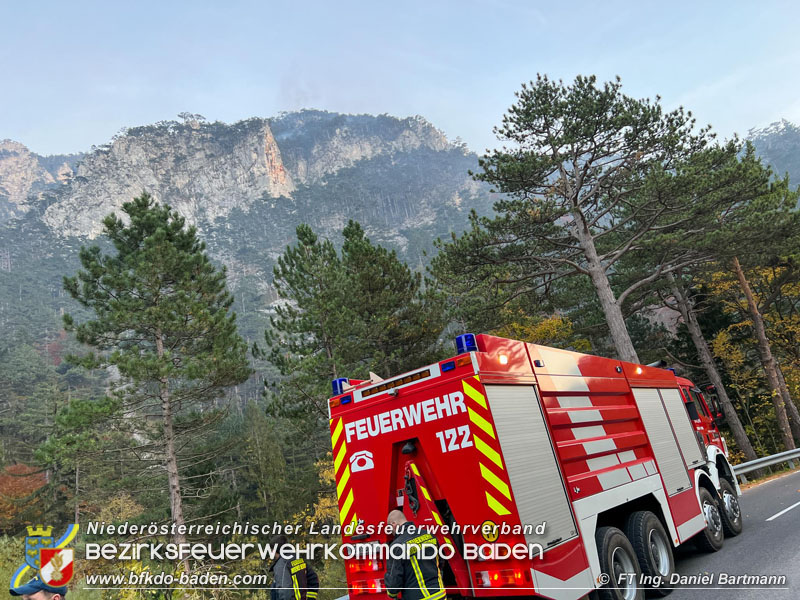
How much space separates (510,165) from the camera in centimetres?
1448

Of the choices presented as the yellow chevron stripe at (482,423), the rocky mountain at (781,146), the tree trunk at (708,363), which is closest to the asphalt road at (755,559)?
the yellow chevron stripe at (482,423)

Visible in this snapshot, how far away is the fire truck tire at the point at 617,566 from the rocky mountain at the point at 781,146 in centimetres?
12511

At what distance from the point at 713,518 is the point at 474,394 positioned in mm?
6037

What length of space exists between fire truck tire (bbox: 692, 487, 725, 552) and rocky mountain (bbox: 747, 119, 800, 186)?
Result: 12180 centimetres

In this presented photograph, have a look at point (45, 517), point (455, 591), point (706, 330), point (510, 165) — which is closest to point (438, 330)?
point (510, 165)

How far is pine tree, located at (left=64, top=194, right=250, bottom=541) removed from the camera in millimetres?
13234

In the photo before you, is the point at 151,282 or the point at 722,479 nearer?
the point at 722,479

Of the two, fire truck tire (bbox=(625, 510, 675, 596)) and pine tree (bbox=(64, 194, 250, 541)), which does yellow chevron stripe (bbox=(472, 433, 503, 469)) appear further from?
pine tree (bbox=(64, 194, 250, 541))

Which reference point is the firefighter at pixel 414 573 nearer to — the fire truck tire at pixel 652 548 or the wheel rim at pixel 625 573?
the wheel rim at pixel 625 573

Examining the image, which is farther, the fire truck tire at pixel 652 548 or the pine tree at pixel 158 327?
the pine tree at pixel 158 327

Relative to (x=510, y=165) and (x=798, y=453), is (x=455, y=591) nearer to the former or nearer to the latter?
(x=510, y=165)

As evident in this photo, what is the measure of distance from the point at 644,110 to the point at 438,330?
445 inches

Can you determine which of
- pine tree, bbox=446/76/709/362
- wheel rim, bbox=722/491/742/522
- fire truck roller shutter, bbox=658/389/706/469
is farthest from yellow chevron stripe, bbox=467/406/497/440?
pine tree, bbox=446/76/709/362

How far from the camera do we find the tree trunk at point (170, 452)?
13.8 metres
